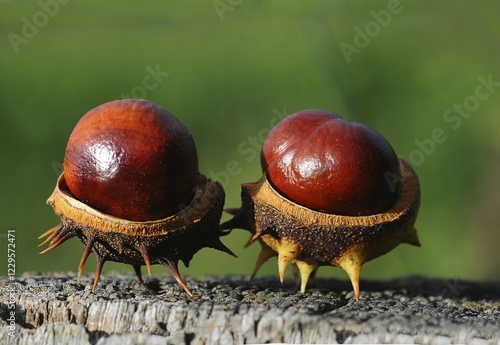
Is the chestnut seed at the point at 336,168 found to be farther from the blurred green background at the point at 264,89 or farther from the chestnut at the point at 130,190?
the blurred green background at the point at 264,89

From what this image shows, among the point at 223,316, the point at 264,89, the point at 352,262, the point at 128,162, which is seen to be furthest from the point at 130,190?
the point at 264,89

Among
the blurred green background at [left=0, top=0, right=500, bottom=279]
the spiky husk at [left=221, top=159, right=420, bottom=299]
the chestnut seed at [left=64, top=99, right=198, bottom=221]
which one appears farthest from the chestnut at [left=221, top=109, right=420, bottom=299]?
the blurred green background at [left=0, top=0, right=500, bottom=279]

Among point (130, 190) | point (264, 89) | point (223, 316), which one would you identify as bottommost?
point (223, 316)

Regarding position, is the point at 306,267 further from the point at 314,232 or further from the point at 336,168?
the point at 336,168

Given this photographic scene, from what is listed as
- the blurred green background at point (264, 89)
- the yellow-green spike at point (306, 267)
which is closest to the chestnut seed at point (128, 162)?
the yellow-green spike at point (306, 267)

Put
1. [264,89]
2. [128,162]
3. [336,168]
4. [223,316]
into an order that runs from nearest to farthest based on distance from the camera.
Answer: [223,316]
[128,162]
[336,168]
[264,89]

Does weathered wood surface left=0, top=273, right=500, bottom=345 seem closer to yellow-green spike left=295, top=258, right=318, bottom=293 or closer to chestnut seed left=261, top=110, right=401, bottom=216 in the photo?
yellow-green spike left=295, top=258, right=318, bottom=293

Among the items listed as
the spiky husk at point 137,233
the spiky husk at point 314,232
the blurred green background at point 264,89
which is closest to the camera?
the spiky husk at point 137,233
